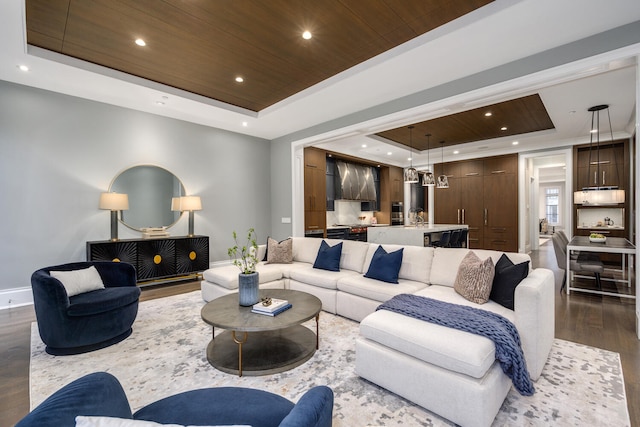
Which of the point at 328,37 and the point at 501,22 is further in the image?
the point at 328,37

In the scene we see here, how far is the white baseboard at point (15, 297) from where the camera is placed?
12.8 ft

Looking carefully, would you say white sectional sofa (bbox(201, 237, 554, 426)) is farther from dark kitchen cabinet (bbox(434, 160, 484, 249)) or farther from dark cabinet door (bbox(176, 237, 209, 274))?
dark kitchen cabinet (bbox(434, 160, 484, 249))

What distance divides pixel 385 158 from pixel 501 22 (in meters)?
6.01

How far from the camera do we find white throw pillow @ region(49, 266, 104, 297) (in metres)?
2.83

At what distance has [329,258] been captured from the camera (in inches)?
158

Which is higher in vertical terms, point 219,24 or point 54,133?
point 219,24

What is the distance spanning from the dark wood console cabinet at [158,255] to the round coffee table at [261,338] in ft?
8.38

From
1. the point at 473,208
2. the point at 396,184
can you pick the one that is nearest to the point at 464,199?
the point at 473,208

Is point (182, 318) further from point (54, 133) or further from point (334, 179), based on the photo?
point (334, 179)

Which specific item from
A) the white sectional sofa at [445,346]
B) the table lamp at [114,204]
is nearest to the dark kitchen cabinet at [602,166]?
the white sectional sofa at [445,346]

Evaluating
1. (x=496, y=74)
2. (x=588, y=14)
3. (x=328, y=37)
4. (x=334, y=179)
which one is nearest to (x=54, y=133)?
(x=328, y=37)

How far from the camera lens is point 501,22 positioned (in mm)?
2684

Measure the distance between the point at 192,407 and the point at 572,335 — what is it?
3.63 metres

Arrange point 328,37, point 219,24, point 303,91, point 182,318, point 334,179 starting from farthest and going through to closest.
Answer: point 334,179 < point 303,91 < point 182,318 < point 328,37 < point 219,24
